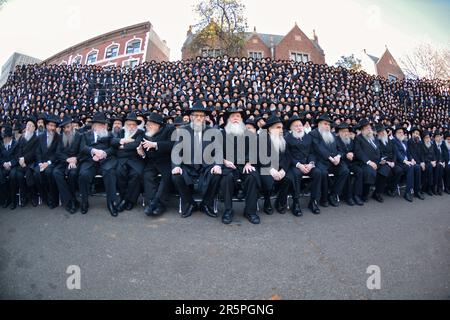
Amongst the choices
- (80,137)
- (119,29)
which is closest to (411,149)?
(80,137)

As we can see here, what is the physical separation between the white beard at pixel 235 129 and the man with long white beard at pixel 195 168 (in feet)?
1.31

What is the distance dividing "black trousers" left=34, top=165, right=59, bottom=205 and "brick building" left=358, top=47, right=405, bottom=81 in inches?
1594

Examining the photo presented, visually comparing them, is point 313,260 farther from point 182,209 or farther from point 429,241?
point 182,209

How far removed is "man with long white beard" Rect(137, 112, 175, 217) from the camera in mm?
4363

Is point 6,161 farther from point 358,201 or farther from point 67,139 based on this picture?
point 358,201

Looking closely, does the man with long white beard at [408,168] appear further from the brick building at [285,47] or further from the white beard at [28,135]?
the brick building at [285,47]

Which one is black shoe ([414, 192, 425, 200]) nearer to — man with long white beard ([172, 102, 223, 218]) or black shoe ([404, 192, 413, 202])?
black shoe ([404, 192, 413, 202])

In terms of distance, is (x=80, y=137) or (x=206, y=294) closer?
(x=206, y=294)

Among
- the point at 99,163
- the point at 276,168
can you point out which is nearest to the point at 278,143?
the point at 276,168

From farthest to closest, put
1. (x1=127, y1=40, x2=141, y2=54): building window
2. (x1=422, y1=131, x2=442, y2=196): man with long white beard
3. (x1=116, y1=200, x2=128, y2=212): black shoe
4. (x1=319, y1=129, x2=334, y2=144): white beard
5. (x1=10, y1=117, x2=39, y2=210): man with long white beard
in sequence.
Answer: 1. (x1=127, y1=40, x2=141, y2=54): building window
2. (x1=422, y1=131, x2=442, y2=196): man with long white beard
3. (x1=319, y1=129, x2=334, y2=144): white beard
4. (x1=10, y1=117, x2=39, y2=210): man with long white beard
5. (x1=116, y1=200, x2=128, y2=212): black shoe

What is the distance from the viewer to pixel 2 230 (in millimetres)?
3734

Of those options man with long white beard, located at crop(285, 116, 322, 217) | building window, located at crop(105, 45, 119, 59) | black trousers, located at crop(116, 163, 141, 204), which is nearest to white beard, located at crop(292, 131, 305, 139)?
man with long white beard, located at crop(285, 116, 322, 217)

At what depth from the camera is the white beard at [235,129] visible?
14.9ft
